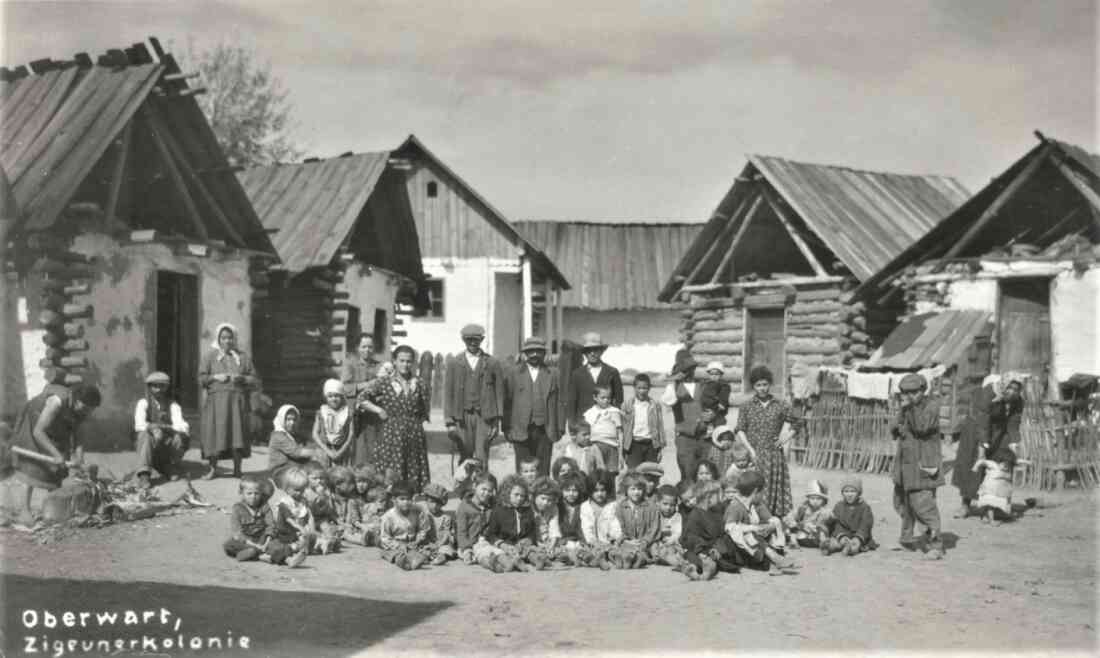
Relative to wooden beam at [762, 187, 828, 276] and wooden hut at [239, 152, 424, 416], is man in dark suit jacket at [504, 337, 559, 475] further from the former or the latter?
wooden beam at [762, 187, 828, 276]

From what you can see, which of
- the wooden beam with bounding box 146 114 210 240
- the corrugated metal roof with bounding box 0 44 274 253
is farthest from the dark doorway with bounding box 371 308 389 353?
the wooden beam with bounding box 146 114 210 240

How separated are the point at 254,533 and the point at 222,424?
13.5 ft

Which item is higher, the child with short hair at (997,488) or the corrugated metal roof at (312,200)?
the corrugated metal roof at (312,200)

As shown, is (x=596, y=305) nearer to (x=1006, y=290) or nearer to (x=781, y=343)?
(x=781, y=343)

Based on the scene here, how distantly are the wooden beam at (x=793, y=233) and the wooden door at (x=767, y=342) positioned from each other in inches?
44.2

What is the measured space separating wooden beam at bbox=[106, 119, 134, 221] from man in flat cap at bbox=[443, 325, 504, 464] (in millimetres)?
5309

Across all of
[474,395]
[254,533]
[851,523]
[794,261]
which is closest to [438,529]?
[254,533]

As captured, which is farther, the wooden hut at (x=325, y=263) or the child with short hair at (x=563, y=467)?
the wooden hut at (x=325, y=263)

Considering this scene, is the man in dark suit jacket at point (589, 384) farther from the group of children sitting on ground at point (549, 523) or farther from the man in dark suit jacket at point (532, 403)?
the group of children sitting on ground at point (549, 523)

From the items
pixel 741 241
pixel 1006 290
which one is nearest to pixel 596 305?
pixel 741 241

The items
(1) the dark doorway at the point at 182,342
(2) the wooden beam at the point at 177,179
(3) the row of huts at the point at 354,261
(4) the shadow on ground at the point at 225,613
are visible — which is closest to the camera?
(4) the shadow on ground at the point at 225,613

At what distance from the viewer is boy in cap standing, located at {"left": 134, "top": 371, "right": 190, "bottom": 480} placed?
10.9 meters

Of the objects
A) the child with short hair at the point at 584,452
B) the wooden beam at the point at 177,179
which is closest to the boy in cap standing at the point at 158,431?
the child with short hair at the point at 584,452

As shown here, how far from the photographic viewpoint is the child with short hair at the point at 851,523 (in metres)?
9.00
